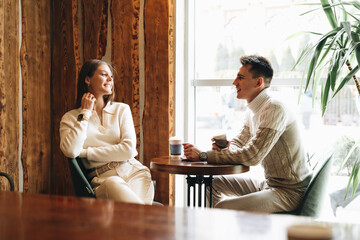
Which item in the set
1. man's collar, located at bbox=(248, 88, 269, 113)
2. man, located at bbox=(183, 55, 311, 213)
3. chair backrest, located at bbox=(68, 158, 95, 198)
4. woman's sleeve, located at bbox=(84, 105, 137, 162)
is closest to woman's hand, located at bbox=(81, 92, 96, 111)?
woman's sleeve, located at bbox=(84, 105, 137, 162)

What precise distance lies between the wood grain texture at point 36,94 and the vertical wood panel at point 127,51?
1.99ft

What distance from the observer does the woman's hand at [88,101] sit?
9.49ft

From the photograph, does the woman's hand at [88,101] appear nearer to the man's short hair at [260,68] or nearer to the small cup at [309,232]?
the man's short hair at [260,68]

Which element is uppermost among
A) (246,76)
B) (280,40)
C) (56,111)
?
(280,40)

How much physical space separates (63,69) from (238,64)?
153 cm

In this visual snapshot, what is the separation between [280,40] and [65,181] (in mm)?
2218

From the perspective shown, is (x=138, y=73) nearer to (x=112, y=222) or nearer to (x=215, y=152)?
(x=215, y=152)

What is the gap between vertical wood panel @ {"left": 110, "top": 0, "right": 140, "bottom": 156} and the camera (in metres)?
3.65

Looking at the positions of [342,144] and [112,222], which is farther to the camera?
[342,144]

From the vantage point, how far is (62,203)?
4.09 feet

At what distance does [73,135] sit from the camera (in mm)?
2756

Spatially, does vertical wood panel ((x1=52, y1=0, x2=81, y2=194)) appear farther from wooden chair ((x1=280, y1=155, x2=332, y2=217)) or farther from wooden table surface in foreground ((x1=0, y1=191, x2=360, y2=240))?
wooden table surface in foreground ((x1=0, y1=191, x2=360, y2=240))

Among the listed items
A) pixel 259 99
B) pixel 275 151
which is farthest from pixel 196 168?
pixel 259 99

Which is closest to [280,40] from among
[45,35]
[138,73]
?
[138,73]
